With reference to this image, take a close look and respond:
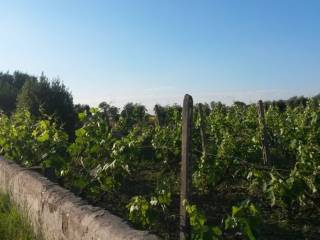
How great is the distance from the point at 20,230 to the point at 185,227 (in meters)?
2.08

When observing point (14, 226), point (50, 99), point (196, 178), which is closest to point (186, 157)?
point (14, 226)

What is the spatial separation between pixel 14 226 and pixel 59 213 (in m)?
1.20

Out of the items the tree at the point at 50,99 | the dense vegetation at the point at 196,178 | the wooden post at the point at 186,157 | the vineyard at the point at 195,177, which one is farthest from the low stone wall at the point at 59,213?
the tree at the point at 50,99

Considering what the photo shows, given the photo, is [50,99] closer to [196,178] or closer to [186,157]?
[196,178]

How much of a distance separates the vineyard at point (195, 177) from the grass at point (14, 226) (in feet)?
2.32

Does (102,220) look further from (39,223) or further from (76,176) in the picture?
(76,176)

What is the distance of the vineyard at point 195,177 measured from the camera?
4559 millimetres

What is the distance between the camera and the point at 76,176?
6.16 m

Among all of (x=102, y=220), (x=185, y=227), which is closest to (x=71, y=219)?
(x=102, y=220)

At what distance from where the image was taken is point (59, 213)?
4.27m

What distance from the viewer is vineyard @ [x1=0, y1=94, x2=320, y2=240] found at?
4.56m

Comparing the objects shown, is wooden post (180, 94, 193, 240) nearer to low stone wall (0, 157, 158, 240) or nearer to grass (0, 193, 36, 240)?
low stone wall (0, 157, 158, 240)

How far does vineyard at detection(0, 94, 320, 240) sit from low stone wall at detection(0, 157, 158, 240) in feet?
1.12

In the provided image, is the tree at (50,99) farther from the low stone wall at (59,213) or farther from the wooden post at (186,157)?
the wooden post at (186,157)
